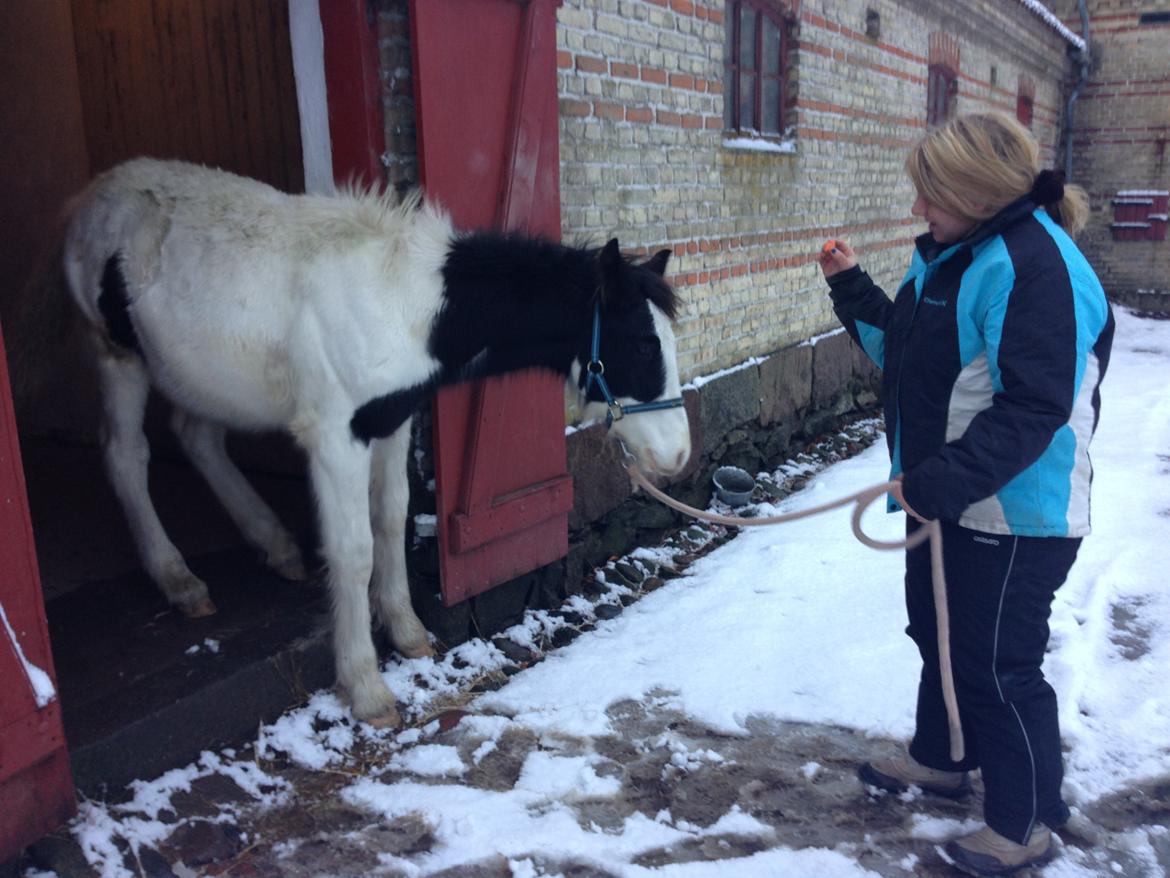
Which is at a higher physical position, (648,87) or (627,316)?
(648,87)

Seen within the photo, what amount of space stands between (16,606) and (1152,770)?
10.9 ft

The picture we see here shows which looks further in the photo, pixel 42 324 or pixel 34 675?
pixel 42 324

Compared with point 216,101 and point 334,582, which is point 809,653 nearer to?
point 334,582

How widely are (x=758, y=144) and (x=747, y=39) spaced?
740 mm

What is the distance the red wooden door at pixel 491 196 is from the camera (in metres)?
3.49

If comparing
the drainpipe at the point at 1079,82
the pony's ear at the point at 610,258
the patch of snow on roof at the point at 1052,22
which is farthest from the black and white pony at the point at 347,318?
the drainpipe at the point at 1079,82

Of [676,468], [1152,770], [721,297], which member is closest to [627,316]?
[676,468]

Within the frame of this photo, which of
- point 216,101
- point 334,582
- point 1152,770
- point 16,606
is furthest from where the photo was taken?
point 216,101

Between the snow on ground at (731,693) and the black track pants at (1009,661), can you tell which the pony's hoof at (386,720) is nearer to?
the snow on ground at (731,693)

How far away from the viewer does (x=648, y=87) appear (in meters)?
5.00

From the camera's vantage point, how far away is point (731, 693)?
354cm

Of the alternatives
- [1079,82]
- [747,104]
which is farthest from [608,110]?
[1079,82]

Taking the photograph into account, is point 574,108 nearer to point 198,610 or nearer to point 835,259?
point 835,259

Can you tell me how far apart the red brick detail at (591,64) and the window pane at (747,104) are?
1872 mm
